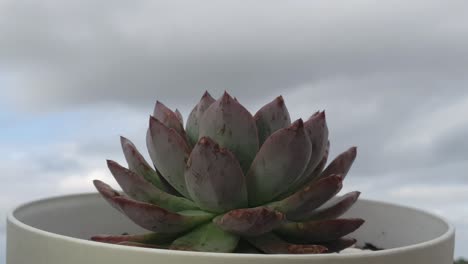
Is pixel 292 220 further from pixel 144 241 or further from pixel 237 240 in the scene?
pixel 144 241

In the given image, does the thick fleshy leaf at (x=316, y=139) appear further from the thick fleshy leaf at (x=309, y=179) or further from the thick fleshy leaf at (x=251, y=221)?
the thick fleshy leaf at (x=251, y=221)

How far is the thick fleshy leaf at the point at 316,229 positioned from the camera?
1.28 metres

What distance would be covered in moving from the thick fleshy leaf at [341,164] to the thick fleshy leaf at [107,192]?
0.43 meters

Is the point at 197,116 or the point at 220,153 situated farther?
the point at 197,116

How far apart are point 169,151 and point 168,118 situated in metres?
0.15

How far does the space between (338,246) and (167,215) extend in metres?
0.37

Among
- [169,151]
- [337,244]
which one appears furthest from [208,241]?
[337,244]

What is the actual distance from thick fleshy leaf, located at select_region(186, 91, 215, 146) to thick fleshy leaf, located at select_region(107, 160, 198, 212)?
0.43 ft

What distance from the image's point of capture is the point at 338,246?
1371 millimetres

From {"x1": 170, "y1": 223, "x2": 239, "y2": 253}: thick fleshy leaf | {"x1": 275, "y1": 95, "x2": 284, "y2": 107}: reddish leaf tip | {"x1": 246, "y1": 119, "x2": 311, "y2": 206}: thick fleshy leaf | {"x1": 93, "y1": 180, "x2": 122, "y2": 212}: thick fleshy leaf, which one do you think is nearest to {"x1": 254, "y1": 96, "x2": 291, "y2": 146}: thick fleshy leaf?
{"x1": 275, "y1": 95, "x2": 284, "y2": 107}: reddish leaf tip

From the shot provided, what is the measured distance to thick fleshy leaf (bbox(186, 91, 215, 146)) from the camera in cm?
138

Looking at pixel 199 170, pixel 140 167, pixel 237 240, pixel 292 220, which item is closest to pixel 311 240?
pixel 292 220

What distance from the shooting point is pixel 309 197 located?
4.10 ft

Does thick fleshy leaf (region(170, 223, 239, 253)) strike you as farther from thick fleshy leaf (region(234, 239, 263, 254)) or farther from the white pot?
the white pot
